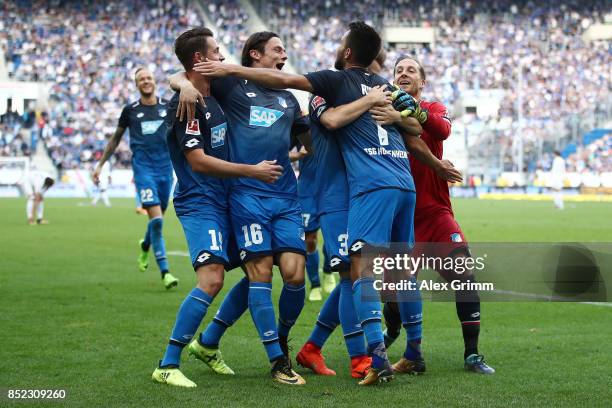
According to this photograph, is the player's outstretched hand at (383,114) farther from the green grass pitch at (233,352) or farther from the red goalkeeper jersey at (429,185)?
the green grass pitch at (233,352)

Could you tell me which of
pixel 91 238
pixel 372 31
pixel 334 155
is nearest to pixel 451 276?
pixel 334 155

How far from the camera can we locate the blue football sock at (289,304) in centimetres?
615

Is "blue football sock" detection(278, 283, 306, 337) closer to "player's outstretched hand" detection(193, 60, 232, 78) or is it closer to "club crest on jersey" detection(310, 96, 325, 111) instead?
"club crest on jersey" detection(310, 96, 325, 111)

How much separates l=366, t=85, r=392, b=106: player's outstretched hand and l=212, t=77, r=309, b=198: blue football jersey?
0.70m

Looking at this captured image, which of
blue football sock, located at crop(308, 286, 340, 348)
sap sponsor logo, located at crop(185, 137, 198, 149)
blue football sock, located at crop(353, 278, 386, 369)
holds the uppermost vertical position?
sap sponsor logo, located at crop(185, 137, 198, 149)

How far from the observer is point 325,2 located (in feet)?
175

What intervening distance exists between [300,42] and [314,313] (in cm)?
4247

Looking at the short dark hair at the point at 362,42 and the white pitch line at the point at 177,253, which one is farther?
the white pitch line at the point at 177,253

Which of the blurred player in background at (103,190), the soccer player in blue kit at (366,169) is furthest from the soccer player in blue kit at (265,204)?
the blurred player in background at (103,190)

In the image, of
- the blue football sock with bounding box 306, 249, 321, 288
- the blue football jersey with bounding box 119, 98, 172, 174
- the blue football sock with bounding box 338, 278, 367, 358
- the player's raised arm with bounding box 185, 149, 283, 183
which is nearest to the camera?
the player's raised arm with bounding box 185, 149, 283, 183

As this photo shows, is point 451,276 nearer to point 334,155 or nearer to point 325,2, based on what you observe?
point 334,155

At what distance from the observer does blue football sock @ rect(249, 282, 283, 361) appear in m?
5.89

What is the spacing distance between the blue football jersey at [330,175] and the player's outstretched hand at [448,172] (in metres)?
0.68

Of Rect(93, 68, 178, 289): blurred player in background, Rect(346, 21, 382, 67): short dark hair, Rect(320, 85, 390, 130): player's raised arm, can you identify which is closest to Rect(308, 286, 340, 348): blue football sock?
Rect(320, 85, 390, 130): player's raised arm
